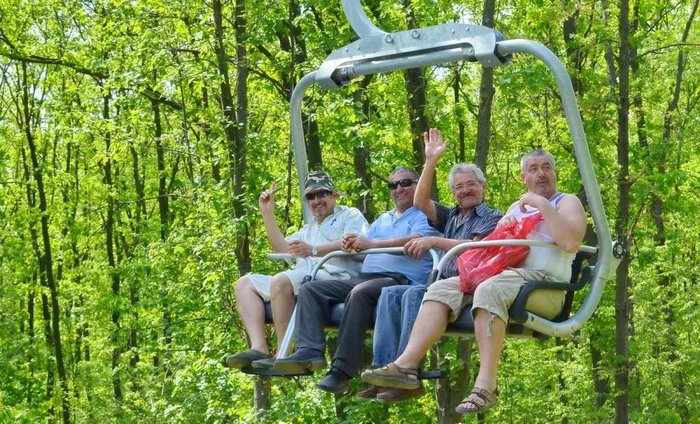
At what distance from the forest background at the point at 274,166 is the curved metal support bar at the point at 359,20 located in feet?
18.8

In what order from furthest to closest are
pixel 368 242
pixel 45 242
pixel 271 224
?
pixel 45 242 < pixel 271 224 < pixel 368 242

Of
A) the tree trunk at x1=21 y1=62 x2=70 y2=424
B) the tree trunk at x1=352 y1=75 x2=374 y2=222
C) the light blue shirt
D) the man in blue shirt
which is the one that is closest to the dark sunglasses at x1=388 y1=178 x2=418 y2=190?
the man in blue shirt

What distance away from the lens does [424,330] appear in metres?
5.84

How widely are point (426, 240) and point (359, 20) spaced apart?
3.81 ft

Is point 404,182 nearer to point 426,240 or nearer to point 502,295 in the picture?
point 426,240

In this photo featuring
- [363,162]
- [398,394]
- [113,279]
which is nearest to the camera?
[398,394]

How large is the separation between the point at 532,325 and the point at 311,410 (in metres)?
8.79

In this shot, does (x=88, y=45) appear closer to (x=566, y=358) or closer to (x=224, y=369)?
(x=224, y=369)

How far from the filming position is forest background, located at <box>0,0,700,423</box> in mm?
13453

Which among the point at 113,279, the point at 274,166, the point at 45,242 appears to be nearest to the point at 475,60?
the point at 274,166

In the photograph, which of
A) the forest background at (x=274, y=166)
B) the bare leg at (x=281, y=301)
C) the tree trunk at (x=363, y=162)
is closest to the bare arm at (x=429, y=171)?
the bare leg at (x=281, y=301)

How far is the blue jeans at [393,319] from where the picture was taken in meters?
6.05

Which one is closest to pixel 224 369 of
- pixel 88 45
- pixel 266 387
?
pixel 266 387

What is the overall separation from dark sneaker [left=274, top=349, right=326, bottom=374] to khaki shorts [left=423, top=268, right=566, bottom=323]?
776 millimetres
